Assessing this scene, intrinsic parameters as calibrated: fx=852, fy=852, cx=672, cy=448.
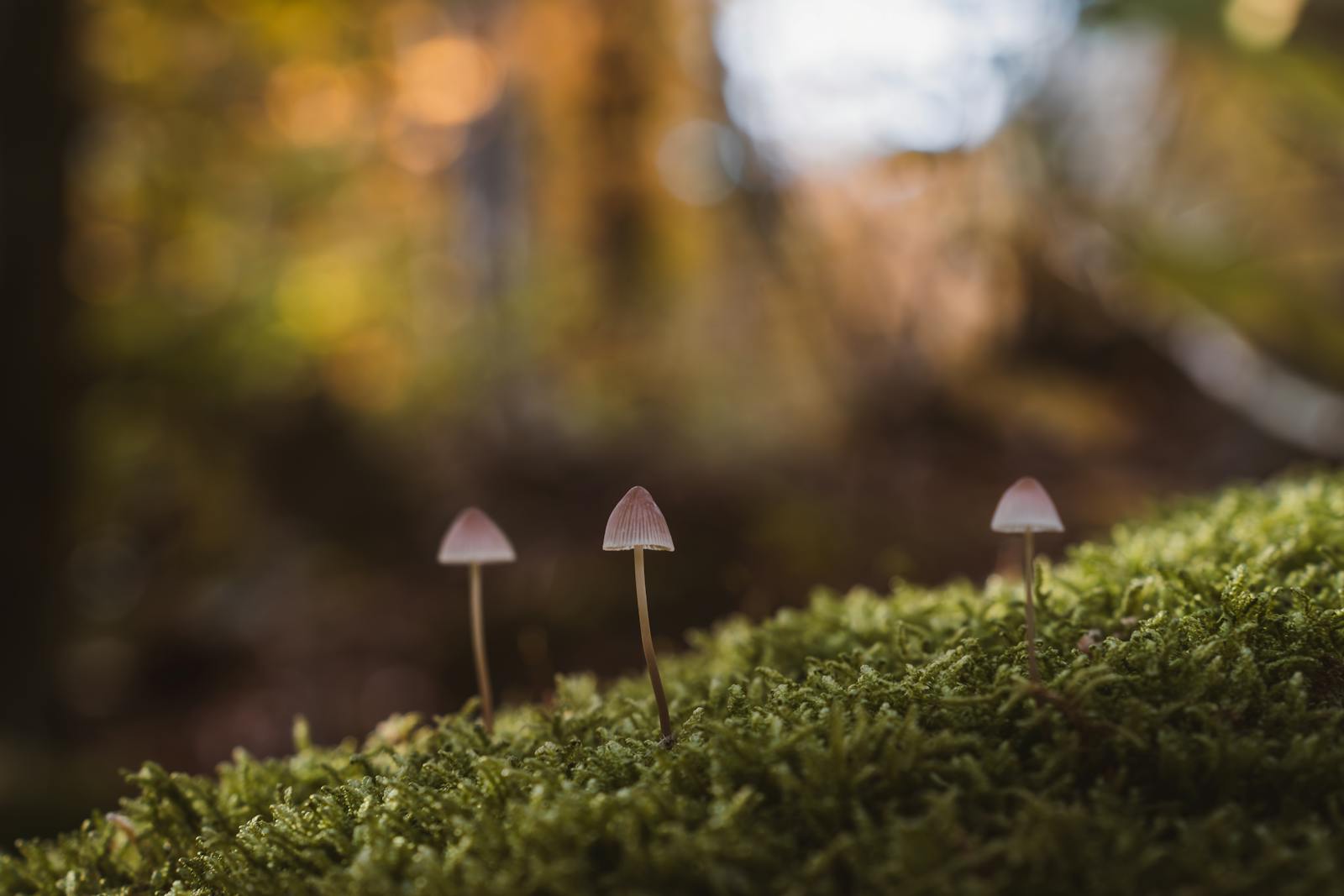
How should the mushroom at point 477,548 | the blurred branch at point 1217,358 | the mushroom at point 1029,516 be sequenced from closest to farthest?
the mushroom at point 1029,516, the mushroom at point 477,548, the blurred branch at point 1217,358

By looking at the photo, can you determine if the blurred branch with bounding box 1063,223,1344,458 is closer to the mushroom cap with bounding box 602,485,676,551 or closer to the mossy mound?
the mossy mound

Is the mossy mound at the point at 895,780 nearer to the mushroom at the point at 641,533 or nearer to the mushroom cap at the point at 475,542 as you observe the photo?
the mushroom at the point at 641,533

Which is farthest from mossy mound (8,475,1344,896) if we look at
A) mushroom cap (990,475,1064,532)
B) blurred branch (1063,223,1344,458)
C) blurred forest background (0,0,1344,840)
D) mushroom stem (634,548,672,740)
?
blurred branch (1063,223,1344,458)

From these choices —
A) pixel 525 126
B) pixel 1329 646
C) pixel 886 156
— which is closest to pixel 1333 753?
pixel 1329 646

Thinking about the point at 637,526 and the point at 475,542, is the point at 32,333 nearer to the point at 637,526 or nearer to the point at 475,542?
the point at 475,542

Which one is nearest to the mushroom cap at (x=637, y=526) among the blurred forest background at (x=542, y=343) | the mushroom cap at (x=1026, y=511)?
the mushroom cap at (x=1026, y=511)

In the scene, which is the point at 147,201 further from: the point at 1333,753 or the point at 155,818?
the point at 1333,753

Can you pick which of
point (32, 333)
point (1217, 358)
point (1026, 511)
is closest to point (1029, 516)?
point (1026, 511)
